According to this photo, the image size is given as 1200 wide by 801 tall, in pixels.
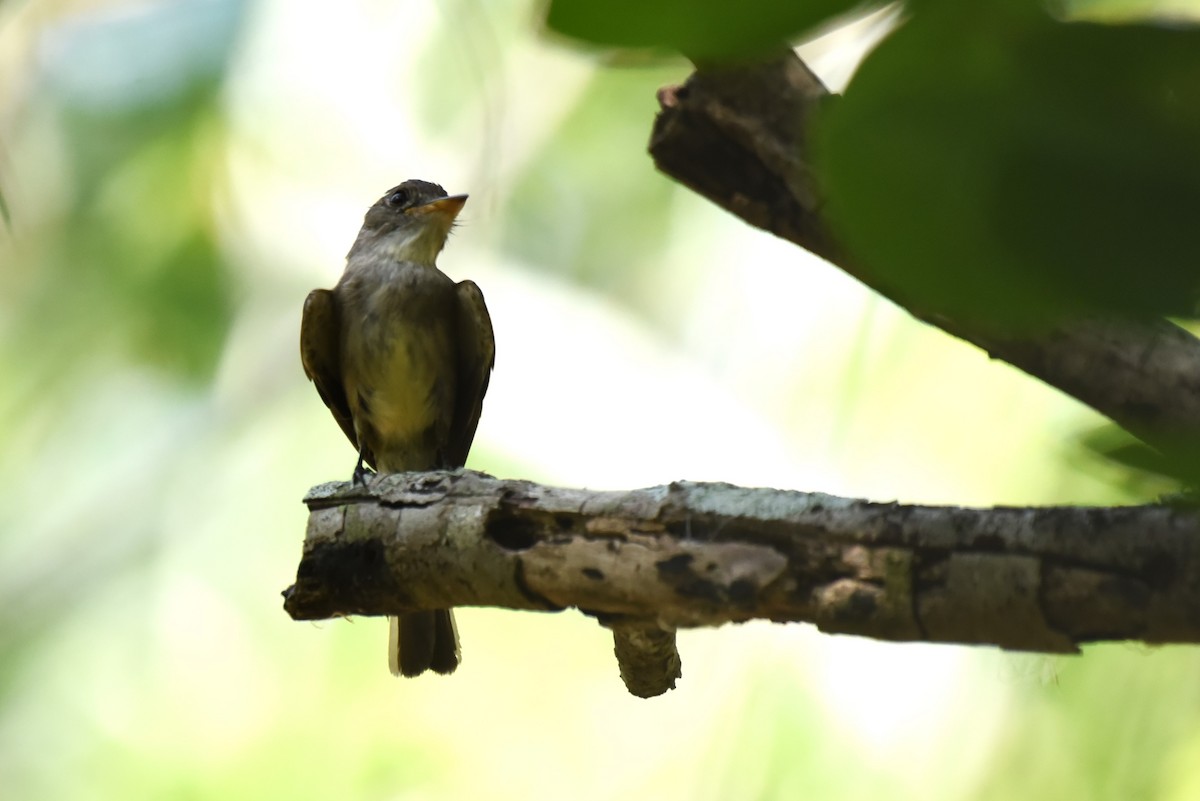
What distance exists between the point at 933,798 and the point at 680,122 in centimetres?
282

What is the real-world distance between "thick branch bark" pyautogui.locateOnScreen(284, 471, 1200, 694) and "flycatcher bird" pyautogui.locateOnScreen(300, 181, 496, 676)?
49.1 inches

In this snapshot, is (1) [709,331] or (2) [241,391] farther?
(2) [241,391]

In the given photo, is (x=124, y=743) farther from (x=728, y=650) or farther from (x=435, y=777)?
(x=728, y=650)

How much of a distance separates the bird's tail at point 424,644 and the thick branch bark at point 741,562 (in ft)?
2.93

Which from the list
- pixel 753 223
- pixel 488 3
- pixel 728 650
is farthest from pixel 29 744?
pixel 753 223

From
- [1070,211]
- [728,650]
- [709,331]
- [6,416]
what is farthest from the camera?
[6,416]

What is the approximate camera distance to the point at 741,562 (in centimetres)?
194

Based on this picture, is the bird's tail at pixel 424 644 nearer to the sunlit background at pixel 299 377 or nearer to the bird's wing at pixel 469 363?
the bird's wing at pixel 469 363

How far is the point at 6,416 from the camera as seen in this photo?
6871mm

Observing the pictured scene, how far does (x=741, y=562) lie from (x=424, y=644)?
5.92 feet

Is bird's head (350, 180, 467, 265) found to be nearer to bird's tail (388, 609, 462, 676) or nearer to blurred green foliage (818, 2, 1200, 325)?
bird's tail (388, 609, 462, 676)

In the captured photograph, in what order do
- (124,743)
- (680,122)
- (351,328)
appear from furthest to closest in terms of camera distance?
(124,743) < (351,328) < (680,122)

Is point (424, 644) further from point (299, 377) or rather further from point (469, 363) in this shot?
point (299, 377)

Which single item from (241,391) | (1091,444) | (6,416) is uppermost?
(1091,444)
